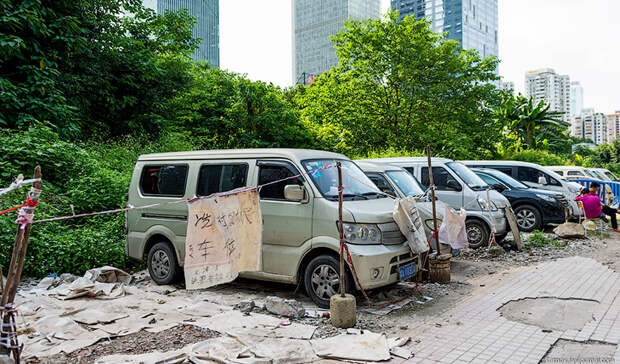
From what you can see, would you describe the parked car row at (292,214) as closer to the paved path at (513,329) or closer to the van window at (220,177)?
the van window at (220,177)

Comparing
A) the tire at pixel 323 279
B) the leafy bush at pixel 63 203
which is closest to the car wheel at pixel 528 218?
the tire at pixel 323 279

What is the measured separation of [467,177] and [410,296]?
16.8 feet

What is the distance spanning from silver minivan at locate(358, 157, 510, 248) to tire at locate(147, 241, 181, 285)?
5342 mm

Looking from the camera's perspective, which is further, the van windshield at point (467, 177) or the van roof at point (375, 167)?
the van windshield at point (467, 177)

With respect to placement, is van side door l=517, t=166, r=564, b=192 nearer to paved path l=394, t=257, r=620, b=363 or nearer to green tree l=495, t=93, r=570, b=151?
paved path l=394, t=257, r=620, b=363

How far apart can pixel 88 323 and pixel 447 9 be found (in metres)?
149

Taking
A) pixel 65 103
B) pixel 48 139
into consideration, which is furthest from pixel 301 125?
pixel 48 139

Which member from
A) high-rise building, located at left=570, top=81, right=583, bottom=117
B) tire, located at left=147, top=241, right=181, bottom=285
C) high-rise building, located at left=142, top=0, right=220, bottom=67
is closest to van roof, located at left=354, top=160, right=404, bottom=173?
tire, located at left=147, top=241, right=181, bottom=285

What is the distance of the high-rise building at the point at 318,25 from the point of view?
14300 cm

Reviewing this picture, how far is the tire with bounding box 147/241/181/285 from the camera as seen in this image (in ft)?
24.5

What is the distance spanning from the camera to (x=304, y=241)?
6.23 meters

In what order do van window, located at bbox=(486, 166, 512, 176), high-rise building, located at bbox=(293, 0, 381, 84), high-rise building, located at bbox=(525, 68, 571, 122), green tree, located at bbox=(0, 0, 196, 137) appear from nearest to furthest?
1. green tree, located at bbox=(0, 0, 196, 137)
2. van window, located at bbox=(486, 166, 512, 176)
3. high-rise building, located at bbox=(525, 68, 571, 122)
4. high-rise building, located at bbox=(293, 0, 381, 84)

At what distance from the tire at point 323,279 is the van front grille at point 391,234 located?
29.4 inches

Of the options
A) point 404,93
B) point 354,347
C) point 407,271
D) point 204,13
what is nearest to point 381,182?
point 407,271
